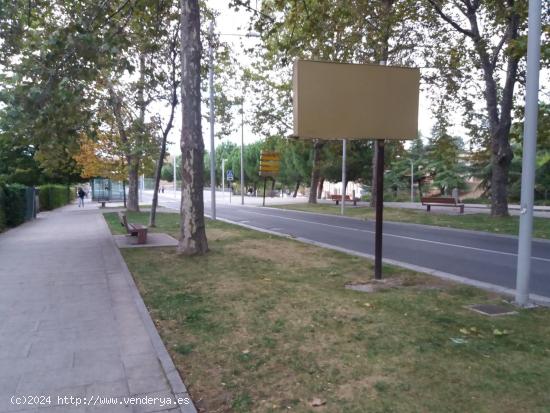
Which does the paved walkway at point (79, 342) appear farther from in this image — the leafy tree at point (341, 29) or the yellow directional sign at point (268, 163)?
the yellow directional sign at point (268, 163)

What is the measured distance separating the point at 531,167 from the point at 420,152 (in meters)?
46.4

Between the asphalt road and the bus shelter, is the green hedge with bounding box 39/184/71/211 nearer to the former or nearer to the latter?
the bus shelter

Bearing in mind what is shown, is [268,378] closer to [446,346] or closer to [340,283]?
[446,346]

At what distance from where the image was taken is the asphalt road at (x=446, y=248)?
934cm

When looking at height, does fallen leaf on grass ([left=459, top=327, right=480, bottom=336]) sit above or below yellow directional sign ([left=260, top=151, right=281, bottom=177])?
below

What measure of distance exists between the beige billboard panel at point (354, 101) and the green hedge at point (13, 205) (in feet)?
48.3

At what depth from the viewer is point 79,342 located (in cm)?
531

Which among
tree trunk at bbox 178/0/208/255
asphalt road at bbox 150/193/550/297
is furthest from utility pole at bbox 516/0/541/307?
tree trunk at bbox 178/0/208/255

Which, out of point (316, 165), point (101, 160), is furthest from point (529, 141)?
point (316, 165)

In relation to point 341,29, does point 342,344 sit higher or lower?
lower

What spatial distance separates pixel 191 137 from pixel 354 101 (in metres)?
4.41

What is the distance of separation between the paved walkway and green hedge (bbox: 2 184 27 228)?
9716 millimetres

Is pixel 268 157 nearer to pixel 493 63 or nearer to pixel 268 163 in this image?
pixel 268 163

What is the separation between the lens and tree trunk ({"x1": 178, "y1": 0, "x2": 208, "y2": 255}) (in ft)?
35.5
